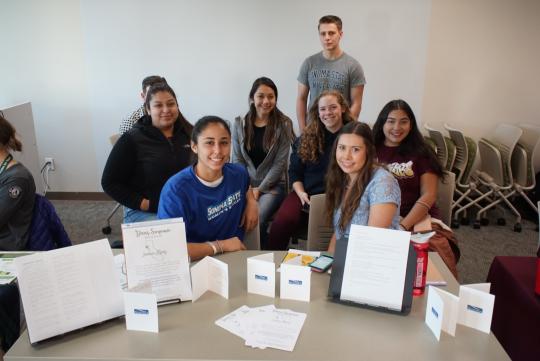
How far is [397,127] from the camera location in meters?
2.68

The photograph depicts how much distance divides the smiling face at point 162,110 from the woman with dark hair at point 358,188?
1.08 meters

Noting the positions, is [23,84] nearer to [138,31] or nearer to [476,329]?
[138,31]

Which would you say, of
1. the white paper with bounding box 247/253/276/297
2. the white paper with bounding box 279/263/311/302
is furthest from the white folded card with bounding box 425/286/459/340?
the white paper with bounding box 247/253/276/297

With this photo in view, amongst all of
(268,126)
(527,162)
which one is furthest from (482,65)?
(268,126)

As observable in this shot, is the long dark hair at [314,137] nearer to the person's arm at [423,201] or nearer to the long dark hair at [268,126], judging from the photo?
the long dark hair at [268,126]

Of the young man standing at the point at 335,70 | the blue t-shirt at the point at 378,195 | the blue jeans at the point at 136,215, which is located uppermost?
the young man standing at the point at 335,70

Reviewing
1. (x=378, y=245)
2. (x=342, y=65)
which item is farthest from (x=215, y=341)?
(x=342, y=65)

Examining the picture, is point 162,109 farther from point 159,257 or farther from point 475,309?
point 475,309

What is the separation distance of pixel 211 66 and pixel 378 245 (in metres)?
3.46

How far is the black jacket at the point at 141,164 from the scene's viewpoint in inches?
101

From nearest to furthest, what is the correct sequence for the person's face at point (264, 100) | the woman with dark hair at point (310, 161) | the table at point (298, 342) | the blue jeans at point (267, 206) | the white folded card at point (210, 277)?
1. the table at point (298, 342)
2. the white folded card at point (210, 277)
3. the woman with dark hair at point (310, 161)
4. the blue jeans at point (267, 206)
5. the person's face at point (264, 100)

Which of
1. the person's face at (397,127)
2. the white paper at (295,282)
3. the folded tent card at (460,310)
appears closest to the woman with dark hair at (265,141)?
the person's face at (397,127)

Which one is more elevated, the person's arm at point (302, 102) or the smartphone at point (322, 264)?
the person's arm at point (302, 102)

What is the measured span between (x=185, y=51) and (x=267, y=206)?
221 centimetres
